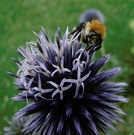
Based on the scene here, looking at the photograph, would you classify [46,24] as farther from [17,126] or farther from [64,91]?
[64,91]

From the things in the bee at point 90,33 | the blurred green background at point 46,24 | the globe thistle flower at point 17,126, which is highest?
the blurred green background at point 46,24

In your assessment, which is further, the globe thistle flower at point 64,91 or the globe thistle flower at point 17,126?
the globe thistle flower at point 17,126

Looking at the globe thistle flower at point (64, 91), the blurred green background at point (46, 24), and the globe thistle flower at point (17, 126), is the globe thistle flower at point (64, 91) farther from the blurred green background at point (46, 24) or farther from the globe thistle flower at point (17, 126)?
the blurred green background at point (46, 24)

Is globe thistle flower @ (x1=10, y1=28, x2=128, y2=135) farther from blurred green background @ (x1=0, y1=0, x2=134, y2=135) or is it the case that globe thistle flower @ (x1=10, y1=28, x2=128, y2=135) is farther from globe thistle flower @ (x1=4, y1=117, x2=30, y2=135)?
blurred green background @ (x1=0, y1=0, x2=134, y2=135)

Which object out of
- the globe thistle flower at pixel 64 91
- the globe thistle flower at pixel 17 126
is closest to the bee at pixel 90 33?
the globe thistle flower at pixel 64 91

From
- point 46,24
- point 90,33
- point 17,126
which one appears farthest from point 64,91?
point 46,24

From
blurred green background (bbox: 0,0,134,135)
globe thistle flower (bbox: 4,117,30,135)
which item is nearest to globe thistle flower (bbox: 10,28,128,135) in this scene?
globe thistle flower (bbox: 4,117,30,135)
